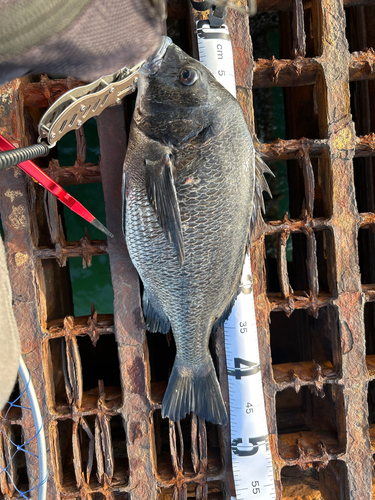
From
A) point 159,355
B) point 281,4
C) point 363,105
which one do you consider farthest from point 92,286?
point 363,105

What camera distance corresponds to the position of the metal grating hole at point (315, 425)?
2023mm

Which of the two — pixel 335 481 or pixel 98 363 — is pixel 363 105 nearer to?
pixel 335 481

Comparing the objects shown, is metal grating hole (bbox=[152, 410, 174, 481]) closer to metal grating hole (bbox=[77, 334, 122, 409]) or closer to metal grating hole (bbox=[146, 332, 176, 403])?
metal grating hole (bbox=[146, 332, 176, 403])

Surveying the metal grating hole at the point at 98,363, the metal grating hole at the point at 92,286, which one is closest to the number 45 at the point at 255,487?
the metal grating hole at the point at 98,363

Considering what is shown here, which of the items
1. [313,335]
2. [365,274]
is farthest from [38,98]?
[365,274]

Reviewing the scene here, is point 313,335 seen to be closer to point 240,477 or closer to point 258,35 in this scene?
point 240,477

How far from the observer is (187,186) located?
5.05ft

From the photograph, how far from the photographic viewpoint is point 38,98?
193 cm

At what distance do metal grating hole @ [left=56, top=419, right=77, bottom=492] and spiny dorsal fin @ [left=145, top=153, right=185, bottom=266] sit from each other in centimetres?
152

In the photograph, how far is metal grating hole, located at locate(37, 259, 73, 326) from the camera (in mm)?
1943

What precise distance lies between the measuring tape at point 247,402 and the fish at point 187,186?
26cm

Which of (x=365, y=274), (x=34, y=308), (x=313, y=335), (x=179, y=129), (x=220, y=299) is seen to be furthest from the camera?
(x=365, y=274)

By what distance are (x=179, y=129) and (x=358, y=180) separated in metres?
1.89

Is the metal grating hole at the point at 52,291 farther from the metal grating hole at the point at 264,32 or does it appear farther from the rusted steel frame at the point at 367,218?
the metal grating hole at the point at 264,32
